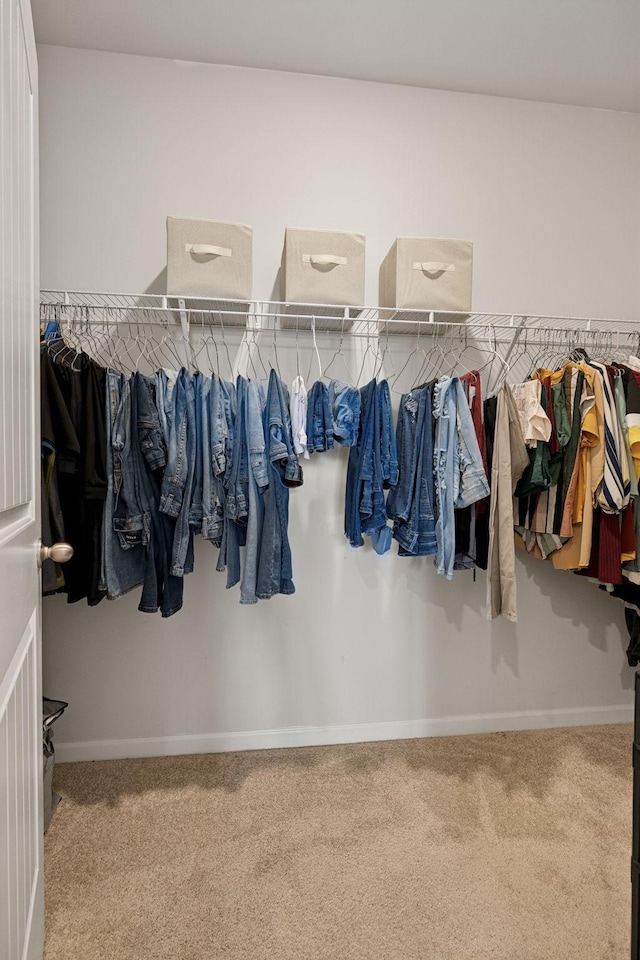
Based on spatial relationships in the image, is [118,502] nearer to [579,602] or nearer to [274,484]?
[274,484]

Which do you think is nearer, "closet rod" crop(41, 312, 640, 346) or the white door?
the white door

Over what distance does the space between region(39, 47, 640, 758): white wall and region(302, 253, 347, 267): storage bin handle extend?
401 millimetres

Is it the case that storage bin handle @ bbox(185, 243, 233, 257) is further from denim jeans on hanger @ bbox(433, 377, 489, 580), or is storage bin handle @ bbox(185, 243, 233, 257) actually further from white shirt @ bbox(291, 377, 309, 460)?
denim jeans on hanger @ bbox(433, 377, 489, 580)

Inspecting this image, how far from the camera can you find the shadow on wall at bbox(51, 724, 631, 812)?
203cm

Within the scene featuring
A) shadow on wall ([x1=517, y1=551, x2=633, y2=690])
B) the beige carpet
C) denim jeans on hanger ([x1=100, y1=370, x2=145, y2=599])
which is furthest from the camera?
shadow on wall ([x1=517, y1=551, x2=633, y2=690])

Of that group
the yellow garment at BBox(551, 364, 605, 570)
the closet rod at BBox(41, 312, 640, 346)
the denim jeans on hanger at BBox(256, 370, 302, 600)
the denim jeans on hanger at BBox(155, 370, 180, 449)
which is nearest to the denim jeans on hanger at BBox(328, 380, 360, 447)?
the denim jeans on hanger at BBox(256, 370, 302, 600)

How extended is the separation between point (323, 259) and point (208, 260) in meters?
0.40

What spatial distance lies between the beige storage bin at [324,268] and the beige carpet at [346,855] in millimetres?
1816

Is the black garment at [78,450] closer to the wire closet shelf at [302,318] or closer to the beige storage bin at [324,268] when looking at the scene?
the wire closet shelf at [302,318]

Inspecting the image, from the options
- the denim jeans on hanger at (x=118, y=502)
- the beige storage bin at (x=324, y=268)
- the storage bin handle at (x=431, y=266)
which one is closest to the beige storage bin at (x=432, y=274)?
the storage bin handle at (x=431, y=266)

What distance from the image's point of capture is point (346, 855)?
5.60ft

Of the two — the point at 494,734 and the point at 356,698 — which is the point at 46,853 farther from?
the point at 494,734

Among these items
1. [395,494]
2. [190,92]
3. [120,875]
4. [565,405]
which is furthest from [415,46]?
[120,875]

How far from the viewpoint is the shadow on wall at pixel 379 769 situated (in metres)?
2.03
